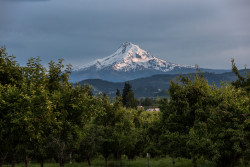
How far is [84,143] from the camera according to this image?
42.3 meters

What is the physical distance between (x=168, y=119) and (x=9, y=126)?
16933 mm

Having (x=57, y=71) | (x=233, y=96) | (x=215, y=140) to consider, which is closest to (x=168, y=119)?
(x=215, y=140)

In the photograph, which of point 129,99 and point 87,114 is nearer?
point 87,114

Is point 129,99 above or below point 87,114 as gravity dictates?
above

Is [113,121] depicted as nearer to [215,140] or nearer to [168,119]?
[168,119]

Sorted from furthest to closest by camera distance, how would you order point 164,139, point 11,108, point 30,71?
1. point 164,139
2. point 30,71
3. point 11,108

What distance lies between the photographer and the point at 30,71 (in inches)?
882

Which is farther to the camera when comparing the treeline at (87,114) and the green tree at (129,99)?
the green tree at (129,99)

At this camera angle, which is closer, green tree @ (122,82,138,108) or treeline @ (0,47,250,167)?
treeline @ (0,47,250,167)

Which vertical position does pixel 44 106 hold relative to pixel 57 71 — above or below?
below

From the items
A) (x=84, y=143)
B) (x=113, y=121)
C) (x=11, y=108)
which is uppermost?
(x=11, y=108)

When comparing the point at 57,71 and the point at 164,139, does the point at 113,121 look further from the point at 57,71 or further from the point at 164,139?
the point at 57,71

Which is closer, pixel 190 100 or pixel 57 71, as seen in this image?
pixel 57 71

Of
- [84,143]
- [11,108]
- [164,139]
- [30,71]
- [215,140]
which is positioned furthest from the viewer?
[84,143]
